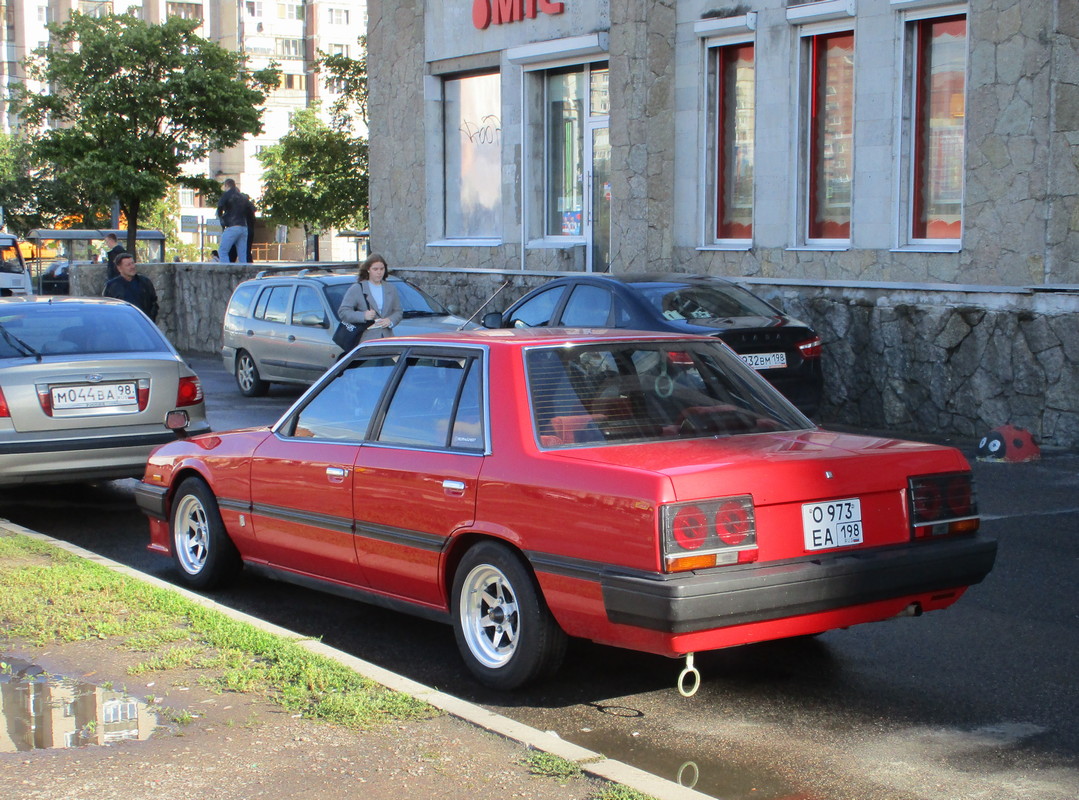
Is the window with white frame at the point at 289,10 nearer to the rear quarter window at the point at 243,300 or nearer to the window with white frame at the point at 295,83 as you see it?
the window with white frame at the point at 295,83

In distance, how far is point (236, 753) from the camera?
4.46m

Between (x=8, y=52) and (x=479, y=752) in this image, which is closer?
(x=479, y=752)

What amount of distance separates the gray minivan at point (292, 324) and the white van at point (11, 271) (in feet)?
33.5

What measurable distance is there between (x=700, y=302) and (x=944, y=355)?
2.55 metres

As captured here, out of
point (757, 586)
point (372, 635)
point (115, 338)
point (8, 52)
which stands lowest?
point (372, 635)

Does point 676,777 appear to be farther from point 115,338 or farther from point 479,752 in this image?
point 115,338

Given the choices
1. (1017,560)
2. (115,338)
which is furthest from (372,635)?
(115,338)

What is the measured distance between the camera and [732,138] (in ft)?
57.0

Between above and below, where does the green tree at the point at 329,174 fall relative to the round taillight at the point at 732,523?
above

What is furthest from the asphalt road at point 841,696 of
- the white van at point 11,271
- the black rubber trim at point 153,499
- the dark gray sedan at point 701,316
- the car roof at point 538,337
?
the white van at point 11,271

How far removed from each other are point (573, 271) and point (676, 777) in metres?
15.5

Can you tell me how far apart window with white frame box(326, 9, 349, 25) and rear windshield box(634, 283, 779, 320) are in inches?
3372

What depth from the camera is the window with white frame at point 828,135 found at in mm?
15750

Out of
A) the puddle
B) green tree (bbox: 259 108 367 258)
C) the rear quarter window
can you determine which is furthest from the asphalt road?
green tree (bbox: 259 108 367 258)
